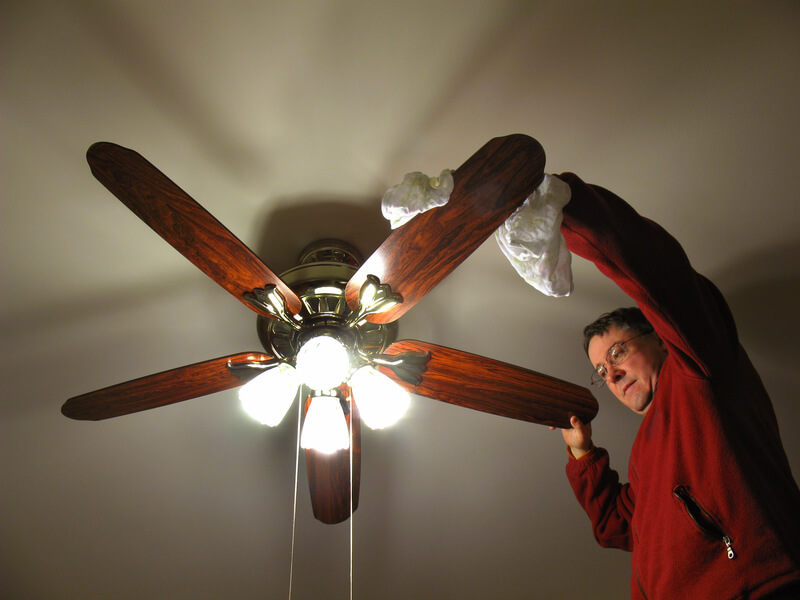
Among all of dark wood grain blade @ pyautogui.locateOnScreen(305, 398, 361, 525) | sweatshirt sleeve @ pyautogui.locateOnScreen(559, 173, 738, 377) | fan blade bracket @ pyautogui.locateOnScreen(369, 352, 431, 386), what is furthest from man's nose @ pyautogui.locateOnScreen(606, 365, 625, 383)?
dark wood grain blade @ pyautogui.locateOnScreen(305, 398, 361, 525)

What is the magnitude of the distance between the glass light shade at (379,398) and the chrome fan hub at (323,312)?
5 centimetres

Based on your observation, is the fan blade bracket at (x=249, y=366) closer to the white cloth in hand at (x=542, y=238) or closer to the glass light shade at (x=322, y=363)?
the glass light shade at (x=322, y=363)

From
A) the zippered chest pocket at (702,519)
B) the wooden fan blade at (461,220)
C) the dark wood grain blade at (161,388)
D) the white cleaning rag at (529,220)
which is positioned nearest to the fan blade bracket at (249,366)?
the dark wood grain blade at (161,388)

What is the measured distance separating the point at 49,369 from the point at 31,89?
2.16ft

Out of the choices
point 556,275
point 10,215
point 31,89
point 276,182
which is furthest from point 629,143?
point 10,215

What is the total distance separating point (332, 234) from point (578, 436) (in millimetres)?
702

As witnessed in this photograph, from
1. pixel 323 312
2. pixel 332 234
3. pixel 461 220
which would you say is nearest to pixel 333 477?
pixel 323 312

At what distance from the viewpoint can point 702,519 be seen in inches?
34.3

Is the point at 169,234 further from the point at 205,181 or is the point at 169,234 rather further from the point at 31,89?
the point at 31,89

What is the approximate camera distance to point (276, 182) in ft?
3.77

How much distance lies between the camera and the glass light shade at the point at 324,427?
978mm

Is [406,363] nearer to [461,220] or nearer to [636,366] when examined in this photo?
[461,220]

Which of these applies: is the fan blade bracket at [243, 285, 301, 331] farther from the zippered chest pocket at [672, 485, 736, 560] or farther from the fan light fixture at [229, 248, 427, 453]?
the zippered chest pocket at [672, 485, 736, 560]

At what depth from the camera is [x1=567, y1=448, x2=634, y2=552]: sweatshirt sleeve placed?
1249mm
